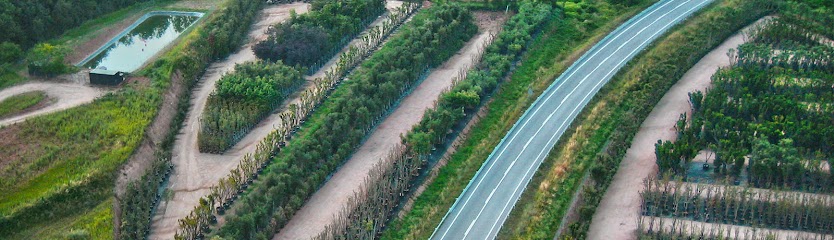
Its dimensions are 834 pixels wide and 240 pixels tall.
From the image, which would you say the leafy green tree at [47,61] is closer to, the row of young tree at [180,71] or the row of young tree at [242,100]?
the row of young tree at [180,71]

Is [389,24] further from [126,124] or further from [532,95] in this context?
[126,124]

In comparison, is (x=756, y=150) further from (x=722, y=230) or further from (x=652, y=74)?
(x=652, y=74)

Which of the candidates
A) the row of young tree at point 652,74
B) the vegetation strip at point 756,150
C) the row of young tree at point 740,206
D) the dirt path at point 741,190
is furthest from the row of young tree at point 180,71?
the dirt path at point 741,190

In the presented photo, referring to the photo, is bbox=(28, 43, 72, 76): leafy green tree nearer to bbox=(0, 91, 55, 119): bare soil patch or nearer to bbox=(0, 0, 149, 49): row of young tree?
bbox=(0, 0, 149, 49): row of young tree

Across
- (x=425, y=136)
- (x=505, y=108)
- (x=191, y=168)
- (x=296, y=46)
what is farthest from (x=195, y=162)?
(x=505, y=108)

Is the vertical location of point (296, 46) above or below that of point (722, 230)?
above

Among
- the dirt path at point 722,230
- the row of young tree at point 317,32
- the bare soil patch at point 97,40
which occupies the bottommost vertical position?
the dirt path at point 722,230
